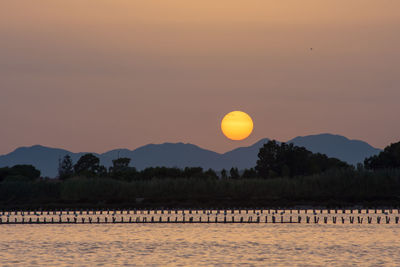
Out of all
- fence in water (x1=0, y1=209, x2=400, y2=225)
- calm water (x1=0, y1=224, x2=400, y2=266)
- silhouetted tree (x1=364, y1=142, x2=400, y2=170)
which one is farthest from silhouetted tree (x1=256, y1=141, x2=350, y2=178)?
calm water (x1=0, y1=224, x2=400, y2=266)

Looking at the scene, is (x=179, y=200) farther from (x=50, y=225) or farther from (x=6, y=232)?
(x=6, y=232)

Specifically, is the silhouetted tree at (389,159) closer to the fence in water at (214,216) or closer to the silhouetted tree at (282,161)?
the silhouetted tree at (282,161)

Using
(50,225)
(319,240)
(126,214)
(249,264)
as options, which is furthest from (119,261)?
(126,214)

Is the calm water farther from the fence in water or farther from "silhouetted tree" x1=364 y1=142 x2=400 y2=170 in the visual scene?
"silhouetted tree" x1=364 y1=142 x2=400 y2=170

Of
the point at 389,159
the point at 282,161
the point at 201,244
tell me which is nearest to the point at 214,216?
the point at 201,244

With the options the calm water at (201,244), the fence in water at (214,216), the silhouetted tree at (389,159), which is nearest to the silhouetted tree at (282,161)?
the silhouetted tree at (389,159)

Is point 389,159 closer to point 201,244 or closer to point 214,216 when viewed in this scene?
point 214,216

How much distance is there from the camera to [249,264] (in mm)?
56312

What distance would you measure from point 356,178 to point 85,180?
46.4 meters

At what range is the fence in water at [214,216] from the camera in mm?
97688

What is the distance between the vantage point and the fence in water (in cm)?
9769

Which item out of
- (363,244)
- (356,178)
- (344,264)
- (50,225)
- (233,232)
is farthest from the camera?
(356,178)

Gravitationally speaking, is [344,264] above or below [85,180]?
below

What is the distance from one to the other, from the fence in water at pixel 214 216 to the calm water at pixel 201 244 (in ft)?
11.2
